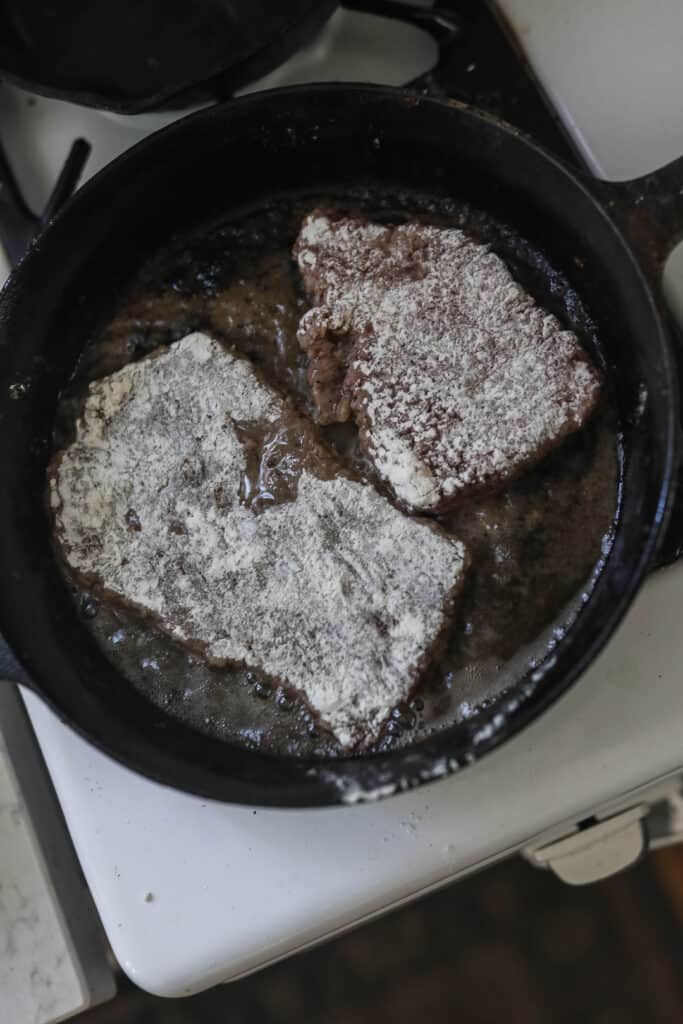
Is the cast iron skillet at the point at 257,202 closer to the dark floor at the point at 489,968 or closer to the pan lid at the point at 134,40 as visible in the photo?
the pan lid at the point at 134,40

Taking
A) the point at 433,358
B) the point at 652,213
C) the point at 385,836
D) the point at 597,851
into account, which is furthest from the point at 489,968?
the point at 652,213

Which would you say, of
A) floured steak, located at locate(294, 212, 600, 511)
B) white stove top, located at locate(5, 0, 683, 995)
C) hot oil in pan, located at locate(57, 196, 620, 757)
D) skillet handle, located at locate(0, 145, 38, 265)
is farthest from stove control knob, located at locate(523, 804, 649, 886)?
skillet handle, located at locate(0, 145, 38, 265)

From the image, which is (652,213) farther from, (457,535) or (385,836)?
(385,836)

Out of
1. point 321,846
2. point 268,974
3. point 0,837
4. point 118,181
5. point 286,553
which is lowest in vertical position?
point 268,974

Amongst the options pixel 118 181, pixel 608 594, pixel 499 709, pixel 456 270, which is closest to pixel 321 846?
pixel 499 709

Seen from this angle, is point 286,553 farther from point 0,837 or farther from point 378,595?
point 0,837
